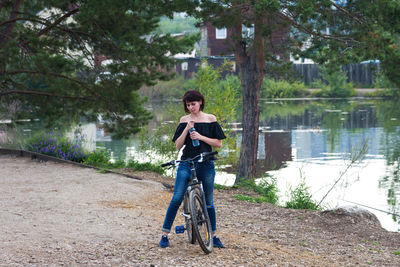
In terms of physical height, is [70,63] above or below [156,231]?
above

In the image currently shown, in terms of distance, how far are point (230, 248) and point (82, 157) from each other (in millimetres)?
8267

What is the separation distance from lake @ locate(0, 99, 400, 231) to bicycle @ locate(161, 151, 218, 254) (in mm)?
4707

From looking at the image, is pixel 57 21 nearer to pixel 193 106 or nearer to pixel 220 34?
pixel 193 106

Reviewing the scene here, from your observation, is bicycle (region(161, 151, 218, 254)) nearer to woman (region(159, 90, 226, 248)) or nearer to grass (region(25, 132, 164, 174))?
woman (region(159, 90, 226, 248))

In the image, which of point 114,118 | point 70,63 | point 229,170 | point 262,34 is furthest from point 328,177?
point 70,63

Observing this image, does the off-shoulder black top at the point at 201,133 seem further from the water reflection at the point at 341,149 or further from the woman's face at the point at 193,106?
the water reflection at the point at 341,149

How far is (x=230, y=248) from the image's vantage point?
6.89 meters

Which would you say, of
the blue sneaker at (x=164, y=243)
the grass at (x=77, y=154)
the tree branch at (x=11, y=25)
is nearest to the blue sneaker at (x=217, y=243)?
the blue sneaker at (x=164, y=243)

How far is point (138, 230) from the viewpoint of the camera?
769cm

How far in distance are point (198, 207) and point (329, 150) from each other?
52.3 feet

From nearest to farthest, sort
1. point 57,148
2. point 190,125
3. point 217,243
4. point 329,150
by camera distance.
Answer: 1. point 190,125
2. point 217,243
3. point 57,148
4. point 329,150

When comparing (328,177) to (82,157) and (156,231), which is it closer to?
(82,157)

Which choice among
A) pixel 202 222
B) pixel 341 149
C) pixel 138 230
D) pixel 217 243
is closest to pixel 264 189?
pixel 138 230

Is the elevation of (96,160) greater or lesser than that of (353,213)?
greater
